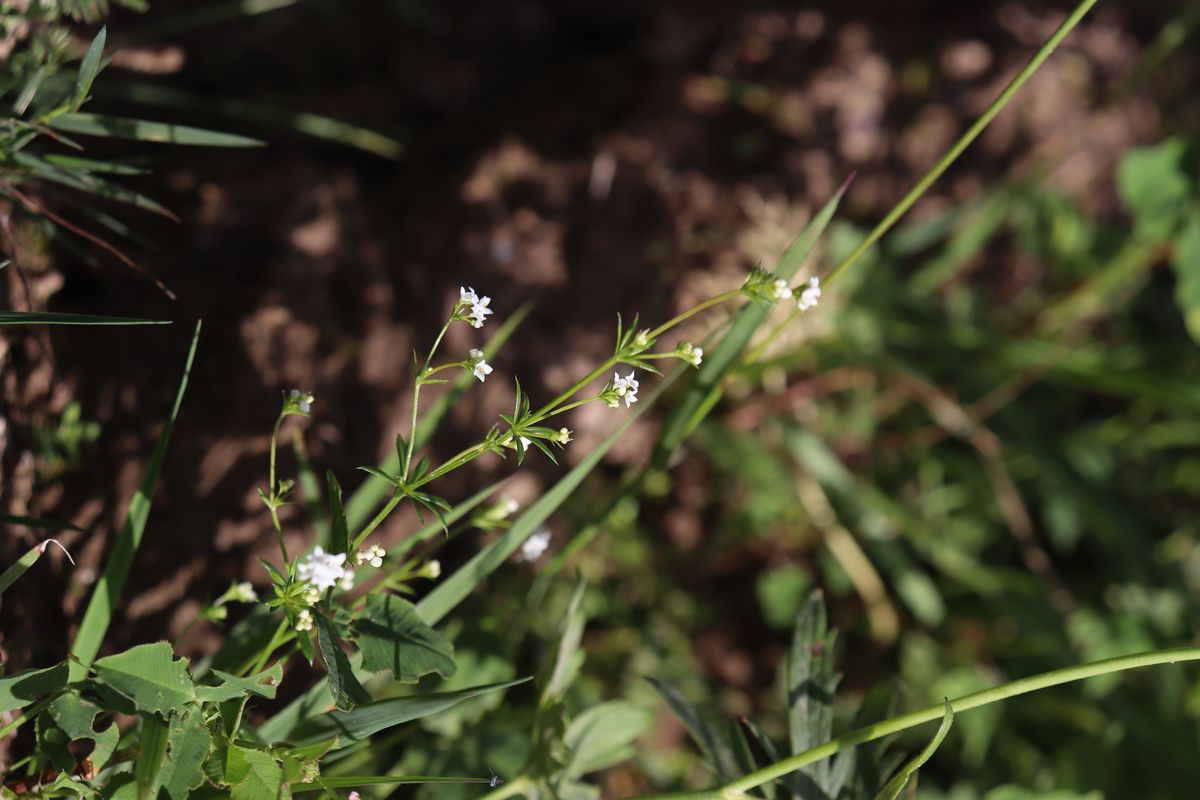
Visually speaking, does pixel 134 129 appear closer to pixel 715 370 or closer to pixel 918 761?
Result: pixel 715 370

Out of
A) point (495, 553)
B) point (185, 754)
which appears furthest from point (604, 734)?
point (185, 754)

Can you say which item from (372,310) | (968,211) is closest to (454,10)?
(372,310)

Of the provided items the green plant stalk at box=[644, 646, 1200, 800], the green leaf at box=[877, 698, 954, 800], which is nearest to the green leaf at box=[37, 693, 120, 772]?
the green plant stalk at box=[644, 646, 1200, 800]

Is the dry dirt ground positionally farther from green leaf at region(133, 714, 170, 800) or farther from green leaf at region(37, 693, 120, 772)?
green leaf at region(133, 714, 170, 800)

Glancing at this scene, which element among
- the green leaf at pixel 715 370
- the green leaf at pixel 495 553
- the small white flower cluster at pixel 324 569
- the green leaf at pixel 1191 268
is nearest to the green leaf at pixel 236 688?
the small white flower cluster at pixel 324 569

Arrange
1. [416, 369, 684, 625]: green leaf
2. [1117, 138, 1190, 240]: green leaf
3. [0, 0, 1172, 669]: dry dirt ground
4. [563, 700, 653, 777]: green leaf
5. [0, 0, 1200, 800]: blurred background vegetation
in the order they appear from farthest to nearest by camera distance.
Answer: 1. [1117, 138, 1190, 240]: green leaf
2. [0, 0, 1200, 800]: blurred background vegetation
3. [0, 0, 1172, 669]: dry dirt ground
4. [563, 700, 653, 777]: green leaf
5. [416, 369, 684, 625]: green leaf

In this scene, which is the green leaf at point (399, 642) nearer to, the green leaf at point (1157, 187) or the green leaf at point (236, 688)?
the green leaf at point (236, 688)
